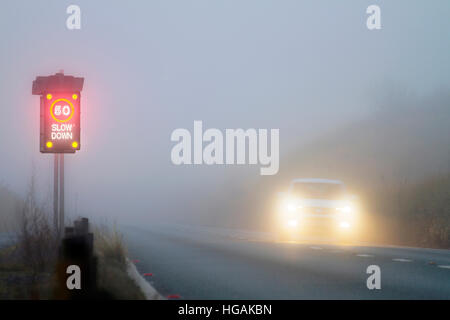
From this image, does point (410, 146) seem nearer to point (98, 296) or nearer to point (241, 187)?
point (241, 187)

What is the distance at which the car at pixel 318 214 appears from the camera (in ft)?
71.6

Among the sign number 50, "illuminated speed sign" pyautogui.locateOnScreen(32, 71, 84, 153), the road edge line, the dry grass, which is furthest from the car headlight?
the sign number 50

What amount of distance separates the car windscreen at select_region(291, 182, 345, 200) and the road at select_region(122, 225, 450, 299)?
3769 mm

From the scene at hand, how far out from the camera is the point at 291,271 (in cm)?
1267

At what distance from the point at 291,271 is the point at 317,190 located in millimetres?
10763

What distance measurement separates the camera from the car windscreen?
74.0ft

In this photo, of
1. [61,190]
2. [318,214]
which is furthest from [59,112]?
[318,214]

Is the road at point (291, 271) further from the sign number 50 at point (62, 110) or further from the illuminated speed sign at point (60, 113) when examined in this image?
the sign number 50 at point (62, 110)

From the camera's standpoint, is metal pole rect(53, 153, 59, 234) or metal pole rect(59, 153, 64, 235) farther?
metal pole rect(53, 153, 59, 234)

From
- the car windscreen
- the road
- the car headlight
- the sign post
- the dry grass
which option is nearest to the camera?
the dry grass

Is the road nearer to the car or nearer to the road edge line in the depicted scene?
the road edge line

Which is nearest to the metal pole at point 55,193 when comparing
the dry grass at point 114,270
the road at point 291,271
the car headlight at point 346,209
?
the dry grass at point 114,270

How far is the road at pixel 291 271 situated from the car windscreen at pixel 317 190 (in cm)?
377
